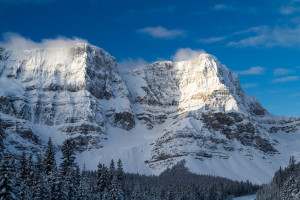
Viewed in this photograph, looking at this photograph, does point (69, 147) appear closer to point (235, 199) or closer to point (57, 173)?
point (57, 173)

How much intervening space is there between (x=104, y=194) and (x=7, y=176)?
43.9m

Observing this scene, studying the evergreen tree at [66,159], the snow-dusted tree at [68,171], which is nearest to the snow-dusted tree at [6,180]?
the snow-dusted tree at [68,171]

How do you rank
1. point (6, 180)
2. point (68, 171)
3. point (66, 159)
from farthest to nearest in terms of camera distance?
point (66, 159) < point (68, 171) < point (6, 180)

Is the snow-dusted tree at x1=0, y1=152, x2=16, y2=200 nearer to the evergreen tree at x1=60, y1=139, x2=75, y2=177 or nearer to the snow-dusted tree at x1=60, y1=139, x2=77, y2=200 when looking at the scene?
the snow-dusted tree at x1=60, y1=139, x2=77, y2=200

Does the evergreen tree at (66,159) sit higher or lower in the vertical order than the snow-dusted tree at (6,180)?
higher

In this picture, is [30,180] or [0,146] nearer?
[0,146]

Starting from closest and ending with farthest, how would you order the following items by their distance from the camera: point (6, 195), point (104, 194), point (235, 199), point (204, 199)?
point (6, 195) → point (104, 194) → point (204, 199) → point (235, 199)

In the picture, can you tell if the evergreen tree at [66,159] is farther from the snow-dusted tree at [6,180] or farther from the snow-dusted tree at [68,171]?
the snow-dusted tree at [6,180]

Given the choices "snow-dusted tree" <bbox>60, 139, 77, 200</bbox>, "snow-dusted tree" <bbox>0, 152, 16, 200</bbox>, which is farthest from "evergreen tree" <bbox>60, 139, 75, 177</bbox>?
"snow-dusted tree" <bbox>0, 152, 16, 200</bbox>

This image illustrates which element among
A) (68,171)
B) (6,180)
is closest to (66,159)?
(68,171)

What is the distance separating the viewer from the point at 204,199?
168 m

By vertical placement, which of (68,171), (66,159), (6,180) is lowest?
(6,180)

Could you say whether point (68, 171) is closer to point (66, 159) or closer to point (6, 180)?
point (66, 159)

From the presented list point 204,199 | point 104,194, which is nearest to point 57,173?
point 104,194
